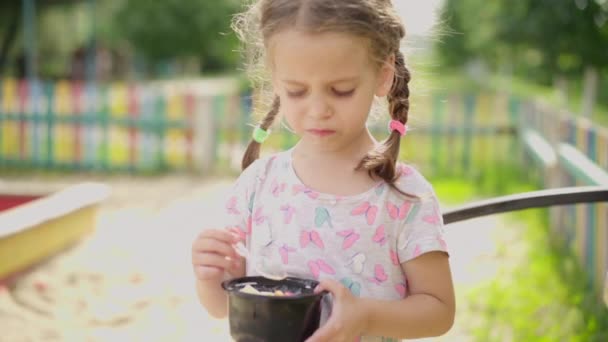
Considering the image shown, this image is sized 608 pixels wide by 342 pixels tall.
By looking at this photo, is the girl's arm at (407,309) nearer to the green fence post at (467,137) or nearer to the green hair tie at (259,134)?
the green hair tie at (259,134)

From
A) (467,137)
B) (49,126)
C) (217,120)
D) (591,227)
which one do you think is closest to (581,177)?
(591,227)

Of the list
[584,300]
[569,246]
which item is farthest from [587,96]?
[584,300]

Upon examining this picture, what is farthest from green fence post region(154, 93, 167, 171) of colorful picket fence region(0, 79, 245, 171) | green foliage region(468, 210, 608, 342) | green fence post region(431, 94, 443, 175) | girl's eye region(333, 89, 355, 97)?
girl's eye region(333, 89, 355, 97)

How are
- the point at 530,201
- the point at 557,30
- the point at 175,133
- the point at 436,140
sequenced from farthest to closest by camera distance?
the point at 175,133, the point at 436,140, the point at 557,30, the point at 530,201

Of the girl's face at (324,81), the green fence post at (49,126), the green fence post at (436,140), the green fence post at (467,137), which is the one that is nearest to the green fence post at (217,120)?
the green fence post at (49,126)

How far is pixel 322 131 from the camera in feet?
5.43

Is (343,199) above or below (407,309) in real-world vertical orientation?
above

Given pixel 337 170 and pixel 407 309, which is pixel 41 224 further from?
pixel 407 309

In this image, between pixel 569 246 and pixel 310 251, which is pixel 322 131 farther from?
pixel 569 246

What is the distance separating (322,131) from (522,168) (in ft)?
25.1

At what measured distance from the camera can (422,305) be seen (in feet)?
5.43

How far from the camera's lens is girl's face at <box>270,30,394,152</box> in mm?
1568

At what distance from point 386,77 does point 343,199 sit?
10.3 inches

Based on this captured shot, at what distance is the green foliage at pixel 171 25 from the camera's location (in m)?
26.4
